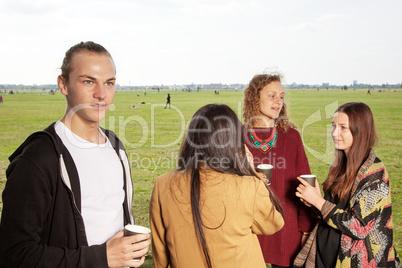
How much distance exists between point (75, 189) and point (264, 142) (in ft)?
7.08

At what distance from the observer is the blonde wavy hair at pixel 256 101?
3.67m

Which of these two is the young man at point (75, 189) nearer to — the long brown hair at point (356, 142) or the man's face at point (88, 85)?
the man's face at point (88, 85)

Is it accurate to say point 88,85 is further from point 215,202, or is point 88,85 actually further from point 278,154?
point 278,154

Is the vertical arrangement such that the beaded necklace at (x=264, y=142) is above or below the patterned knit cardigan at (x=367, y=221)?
above

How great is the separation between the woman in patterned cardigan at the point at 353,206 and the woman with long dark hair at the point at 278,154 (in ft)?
0.84

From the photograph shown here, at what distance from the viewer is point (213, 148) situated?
1889mm

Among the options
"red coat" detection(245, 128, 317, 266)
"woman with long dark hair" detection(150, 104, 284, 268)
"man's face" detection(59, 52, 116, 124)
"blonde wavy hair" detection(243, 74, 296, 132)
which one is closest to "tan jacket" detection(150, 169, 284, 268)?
"woman with long dark hair" detection(150, 104, 284, 268)

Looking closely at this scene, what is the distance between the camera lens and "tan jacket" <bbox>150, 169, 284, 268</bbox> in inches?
71.4

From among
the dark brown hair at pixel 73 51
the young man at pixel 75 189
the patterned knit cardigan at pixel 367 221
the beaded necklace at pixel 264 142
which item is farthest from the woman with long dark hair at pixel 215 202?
the beaded necklace at pixel 264 142

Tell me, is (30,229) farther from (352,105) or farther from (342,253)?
(352,105)

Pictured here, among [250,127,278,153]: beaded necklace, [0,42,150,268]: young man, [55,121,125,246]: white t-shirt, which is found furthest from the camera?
[250,127,278,153]: beaded necklace

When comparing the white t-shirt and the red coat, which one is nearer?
the white t-shirt

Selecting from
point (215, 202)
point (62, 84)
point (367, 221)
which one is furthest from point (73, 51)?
point (367, 221)

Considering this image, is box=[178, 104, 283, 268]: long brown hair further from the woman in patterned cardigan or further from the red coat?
the red coat
